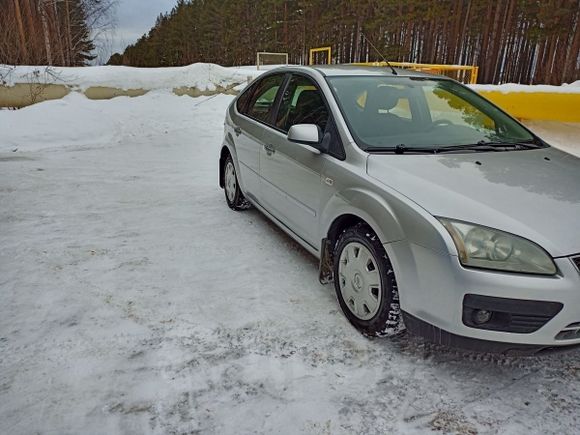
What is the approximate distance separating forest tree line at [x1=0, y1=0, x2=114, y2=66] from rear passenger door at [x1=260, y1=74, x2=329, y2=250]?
11668 mm

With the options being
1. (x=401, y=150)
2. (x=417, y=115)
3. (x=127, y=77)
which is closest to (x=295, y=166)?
(x=401, y=150)

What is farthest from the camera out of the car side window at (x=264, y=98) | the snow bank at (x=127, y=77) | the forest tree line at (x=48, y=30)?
the forest tree line at (x=48, y=30)

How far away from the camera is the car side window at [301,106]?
10.5 feet

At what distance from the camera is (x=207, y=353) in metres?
2.43

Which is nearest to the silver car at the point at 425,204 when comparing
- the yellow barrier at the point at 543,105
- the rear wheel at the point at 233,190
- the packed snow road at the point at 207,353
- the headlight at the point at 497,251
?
Result: the headlight at the point at 497,251

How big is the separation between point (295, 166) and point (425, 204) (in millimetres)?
1307

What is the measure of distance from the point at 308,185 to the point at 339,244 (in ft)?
1.82

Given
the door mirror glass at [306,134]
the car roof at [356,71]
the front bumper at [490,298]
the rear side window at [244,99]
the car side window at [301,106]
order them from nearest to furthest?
the front bumper at [490,298] → the door mirror glass at [306,134] → the car side window at [301,106] → the car roof at [356,71] → the rear side window at [244,99]

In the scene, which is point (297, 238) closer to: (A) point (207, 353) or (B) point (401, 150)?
(B) point (401, 150)

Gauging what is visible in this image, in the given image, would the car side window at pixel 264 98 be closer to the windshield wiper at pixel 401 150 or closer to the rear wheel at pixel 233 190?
the rear wheel at pixel 233 190

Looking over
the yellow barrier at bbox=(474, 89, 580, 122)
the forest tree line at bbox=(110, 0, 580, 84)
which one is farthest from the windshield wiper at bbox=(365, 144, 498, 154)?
the forest tree line at bbox=(110, 0, 580, 84)

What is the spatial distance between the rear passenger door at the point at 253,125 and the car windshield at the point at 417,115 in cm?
86

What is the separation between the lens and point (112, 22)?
23.8 m

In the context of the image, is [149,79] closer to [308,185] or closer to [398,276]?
[308,185]
